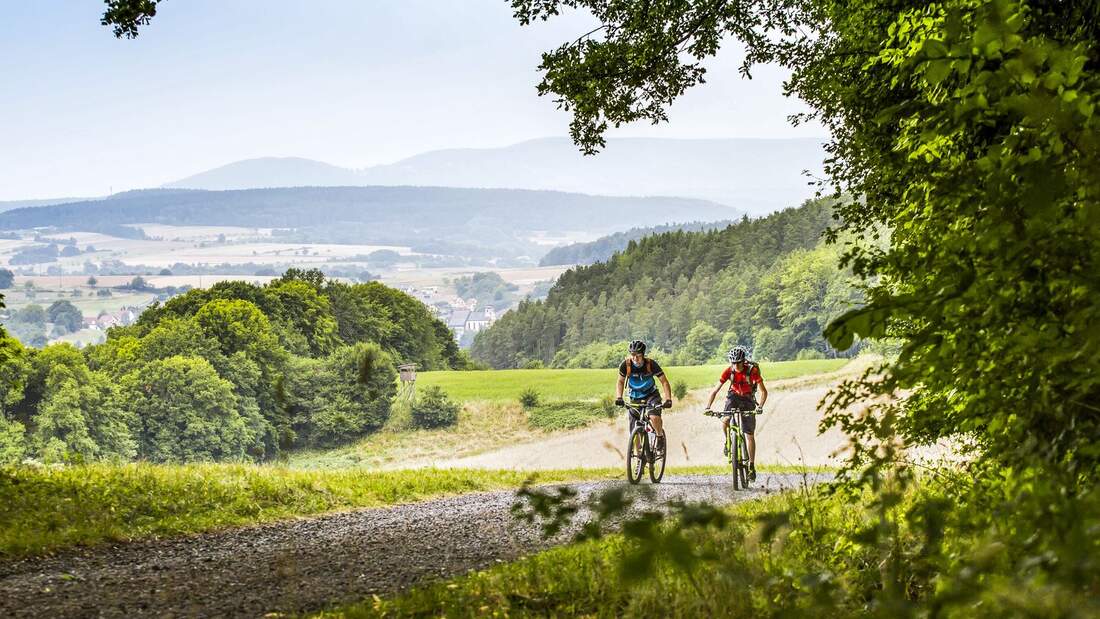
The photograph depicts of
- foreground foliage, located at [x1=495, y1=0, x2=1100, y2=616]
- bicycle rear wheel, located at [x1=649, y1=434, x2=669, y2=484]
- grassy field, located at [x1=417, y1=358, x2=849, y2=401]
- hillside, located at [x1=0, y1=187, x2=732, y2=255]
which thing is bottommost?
grassy field, located at [x1=417, y1=358, x2=849, y2=401]

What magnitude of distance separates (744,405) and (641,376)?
4.44 ft

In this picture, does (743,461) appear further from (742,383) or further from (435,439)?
(435,439)

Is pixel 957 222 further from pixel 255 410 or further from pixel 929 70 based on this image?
pixel 255 410

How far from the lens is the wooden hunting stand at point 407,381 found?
5614cm

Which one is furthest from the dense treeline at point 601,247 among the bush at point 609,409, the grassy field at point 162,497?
the grassy field at point 162,497

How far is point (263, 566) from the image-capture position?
29.3 ft

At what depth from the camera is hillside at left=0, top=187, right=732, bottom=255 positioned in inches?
6161

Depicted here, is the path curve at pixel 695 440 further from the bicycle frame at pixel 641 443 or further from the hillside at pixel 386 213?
the hillside at pixel 386 213

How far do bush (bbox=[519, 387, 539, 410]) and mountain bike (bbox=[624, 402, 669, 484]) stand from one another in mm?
39464

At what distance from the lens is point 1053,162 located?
3.29 metres

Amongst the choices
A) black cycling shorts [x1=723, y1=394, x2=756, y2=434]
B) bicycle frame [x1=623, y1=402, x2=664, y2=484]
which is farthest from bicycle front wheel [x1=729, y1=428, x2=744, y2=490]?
bicycle frame [x1=623, y1=402, x2=664, y2=484]

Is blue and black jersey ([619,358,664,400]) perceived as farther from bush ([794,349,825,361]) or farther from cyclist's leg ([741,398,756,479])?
bush ([794,349,825,361])

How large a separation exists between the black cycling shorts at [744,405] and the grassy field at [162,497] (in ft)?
9.15

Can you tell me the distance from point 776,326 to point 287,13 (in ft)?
516
